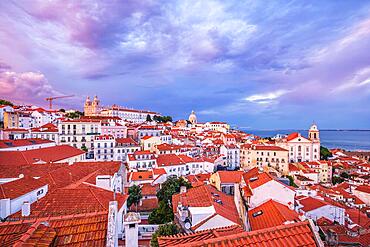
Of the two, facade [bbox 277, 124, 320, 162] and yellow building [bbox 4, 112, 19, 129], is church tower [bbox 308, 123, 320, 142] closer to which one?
facade [bbox 277, 124, 320, 162]

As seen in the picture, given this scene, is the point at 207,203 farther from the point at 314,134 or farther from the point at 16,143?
the point at 314,134

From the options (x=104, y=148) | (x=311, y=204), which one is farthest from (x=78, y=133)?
(x=311, y=204)

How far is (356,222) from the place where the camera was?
67.1 feet

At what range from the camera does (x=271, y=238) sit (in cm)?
372

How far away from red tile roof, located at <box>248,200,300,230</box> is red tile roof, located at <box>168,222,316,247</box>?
6.48 metres

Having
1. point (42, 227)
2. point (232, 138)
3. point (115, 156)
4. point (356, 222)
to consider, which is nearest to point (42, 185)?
point (42, 227)

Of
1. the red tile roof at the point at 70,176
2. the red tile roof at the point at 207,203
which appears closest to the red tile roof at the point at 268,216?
the red tile roof at the point at 207,203

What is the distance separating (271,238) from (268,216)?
27.3 ft

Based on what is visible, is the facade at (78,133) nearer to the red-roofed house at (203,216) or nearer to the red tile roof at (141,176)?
the red tile roof at (141,176)

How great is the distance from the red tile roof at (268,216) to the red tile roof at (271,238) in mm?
6480

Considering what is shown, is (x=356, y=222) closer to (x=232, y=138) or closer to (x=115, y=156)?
(x=115, y=156)

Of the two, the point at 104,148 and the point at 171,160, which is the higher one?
the point at 104,148

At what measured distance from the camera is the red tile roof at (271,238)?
3467 mm

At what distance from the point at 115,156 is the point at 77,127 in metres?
12.6
